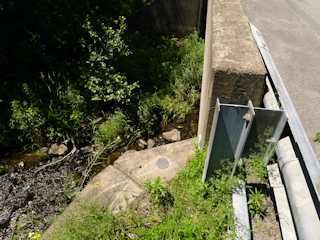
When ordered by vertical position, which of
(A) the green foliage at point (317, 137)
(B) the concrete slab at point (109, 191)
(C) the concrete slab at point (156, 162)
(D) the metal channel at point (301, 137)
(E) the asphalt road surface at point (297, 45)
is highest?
(D) the metal channel at point (301, 137)

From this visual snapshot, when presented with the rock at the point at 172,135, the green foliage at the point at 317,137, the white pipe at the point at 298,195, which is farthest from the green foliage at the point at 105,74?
the white pipe at the point at 298,195

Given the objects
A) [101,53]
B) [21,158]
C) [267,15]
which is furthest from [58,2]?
[267,15]

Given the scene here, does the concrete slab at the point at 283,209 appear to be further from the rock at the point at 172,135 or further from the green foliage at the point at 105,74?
the green foliage at the point at 105,74

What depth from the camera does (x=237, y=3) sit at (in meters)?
3.28

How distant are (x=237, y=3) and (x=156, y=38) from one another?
4.75 meters

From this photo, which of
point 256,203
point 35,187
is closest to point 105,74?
point 35,187

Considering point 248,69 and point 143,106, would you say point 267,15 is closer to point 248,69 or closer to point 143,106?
point 143,106

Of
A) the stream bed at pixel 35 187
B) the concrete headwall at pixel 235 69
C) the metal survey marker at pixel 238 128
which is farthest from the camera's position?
the stream bed at pixel 35 187

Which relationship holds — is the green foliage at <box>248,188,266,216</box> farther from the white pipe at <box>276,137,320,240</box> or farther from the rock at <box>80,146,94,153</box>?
the rock at <box>80,146,94,153</box>

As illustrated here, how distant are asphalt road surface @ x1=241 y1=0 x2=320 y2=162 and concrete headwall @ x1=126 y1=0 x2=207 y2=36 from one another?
257 cm

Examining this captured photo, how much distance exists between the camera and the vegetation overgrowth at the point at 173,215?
2.33m

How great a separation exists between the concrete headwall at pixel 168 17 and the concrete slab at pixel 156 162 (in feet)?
15.7

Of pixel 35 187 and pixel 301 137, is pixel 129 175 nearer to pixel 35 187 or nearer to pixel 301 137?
pixel 35 187

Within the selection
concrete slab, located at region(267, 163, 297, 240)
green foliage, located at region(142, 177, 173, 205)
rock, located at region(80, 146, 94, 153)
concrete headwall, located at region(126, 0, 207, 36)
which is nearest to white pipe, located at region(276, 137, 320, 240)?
concrete slab, located at region(267, 163, 297, 240)
